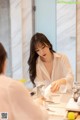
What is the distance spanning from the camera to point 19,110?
4.10 ft

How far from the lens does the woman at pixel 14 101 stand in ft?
3.94

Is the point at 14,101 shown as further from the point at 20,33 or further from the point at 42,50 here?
the point at 20,33

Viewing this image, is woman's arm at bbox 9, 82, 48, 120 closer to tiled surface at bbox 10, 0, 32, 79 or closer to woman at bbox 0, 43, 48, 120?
woman at bbox 0, 43, 48, 120

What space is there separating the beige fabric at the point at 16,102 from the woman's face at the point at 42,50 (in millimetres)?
1186

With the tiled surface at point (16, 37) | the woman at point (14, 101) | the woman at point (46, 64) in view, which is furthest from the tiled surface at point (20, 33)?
the woman at point (14, 101)

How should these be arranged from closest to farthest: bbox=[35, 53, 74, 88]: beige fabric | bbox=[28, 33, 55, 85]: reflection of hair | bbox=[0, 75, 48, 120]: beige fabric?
bbox=[0, 75, 48, 120]: beige fabric, bbox=[28, 33, 55, 85]: reflection of hair, bbox=[35, 53, 74, 88]: beige fabric

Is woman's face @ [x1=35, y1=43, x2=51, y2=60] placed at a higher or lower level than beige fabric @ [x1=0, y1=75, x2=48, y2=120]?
higher

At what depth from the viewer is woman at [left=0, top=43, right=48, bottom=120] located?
3.94 ft

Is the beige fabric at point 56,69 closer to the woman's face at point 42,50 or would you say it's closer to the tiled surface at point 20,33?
the woman's face at point 42,50

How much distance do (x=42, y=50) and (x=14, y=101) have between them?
1256mm

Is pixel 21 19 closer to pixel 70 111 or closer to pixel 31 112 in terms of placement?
pixel 70 111

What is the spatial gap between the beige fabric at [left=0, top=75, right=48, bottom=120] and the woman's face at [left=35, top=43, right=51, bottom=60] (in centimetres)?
119

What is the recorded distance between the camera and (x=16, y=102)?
1229 millimetres

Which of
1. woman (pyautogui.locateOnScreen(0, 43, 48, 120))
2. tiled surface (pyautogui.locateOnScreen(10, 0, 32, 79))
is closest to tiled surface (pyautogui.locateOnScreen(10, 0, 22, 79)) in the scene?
tiled surface (pyautogui.locateOnScreen(10, 0, 32, 79))
